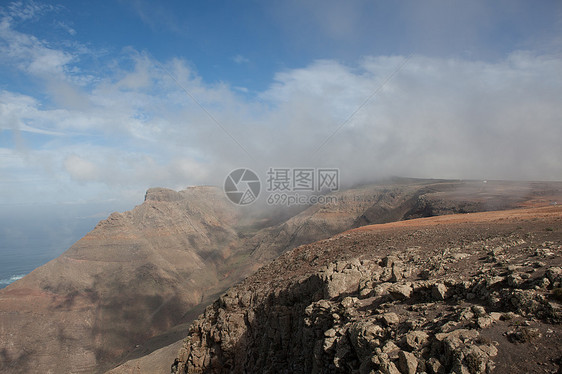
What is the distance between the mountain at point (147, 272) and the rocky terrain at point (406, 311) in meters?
29.8

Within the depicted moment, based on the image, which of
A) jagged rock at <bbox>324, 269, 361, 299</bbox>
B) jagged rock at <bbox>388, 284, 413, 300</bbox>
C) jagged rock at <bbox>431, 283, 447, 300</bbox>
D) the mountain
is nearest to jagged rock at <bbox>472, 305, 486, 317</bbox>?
jagged rock at <bbox>431, 283, 447, 300</bbox>

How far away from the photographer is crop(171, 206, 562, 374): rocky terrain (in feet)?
19.0

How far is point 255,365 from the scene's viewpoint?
14.7 metres

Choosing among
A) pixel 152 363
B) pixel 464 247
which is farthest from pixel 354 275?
pixel 152 363

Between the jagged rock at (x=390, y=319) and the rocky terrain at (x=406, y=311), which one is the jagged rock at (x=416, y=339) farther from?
the jagged rock at (x=390, y=319)

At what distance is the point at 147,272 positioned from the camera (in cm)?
7338

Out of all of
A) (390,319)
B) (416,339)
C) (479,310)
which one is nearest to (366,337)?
(390,319)

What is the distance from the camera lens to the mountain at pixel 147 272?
160 feet

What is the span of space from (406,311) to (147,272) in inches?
3076

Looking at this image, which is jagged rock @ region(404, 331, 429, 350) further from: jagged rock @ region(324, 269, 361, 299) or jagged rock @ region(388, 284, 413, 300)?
jagged rock @ region(324, 269, 361, 299)

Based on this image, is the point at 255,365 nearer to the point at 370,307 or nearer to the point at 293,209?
the point at 370,307

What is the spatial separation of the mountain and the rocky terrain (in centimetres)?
2982

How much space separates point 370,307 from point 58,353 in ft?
212

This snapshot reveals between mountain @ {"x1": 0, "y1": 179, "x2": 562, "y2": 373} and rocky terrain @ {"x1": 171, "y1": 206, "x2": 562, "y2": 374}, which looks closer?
rocky terrain @ {"x1": 171, "y1": 206, "x2": 562, "y2": 374}
